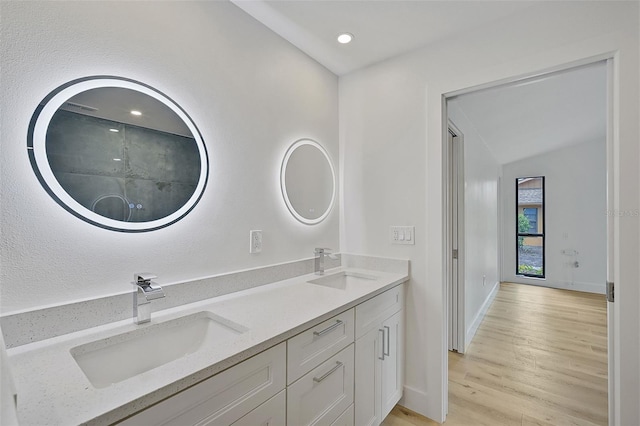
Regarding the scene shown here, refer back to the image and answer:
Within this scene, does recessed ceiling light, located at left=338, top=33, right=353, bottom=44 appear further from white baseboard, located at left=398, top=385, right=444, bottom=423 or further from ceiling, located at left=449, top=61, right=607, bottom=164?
white baseboard, located at left=398, top=385, right=444, bottom=423

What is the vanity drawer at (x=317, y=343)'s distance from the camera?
3.46 feet

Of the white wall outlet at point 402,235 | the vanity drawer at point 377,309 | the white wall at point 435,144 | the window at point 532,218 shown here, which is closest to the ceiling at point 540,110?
the white wall at point 435,144

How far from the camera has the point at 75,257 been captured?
1009 mm

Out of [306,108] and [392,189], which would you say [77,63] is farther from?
Result: [392,189]

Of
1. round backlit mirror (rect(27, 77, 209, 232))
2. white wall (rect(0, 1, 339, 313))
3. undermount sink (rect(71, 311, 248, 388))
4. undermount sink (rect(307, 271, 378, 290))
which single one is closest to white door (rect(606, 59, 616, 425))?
undermount sink (rect(307, 271, 378, 290))

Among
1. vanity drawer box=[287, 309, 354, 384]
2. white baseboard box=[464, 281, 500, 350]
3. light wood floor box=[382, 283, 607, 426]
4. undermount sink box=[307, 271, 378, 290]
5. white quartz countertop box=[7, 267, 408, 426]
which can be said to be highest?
white quartz countertop box=[7, 267, 408, 426]

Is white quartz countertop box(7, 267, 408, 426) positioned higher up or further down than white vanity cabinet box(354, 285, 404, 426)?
higher up

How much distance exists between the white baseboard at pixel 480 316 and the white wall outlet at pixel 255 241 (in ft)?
7.48

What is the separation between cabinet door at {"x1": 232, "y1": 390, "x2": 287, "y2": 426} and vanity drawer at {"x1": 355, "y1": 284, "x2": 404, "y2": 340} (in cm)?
53

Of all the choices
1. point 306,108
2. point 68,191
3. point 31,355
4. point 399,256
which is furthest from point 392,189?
point 31,355

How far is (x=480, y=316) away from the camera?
3.49 metres

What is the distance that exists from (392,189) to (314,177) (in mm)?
558

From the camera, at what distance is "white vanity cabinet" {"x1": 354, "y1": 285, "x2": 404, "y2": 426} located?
4.72 ft

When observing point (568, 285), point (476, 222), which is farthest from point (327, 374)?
point (568, 285)
